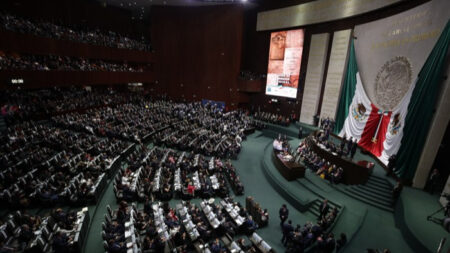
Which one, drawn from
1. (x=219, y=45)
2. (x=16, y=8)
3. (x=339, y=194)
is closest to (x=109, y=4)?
(x=16, y=8)

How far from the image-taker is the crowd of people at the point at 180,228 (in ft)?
23.3

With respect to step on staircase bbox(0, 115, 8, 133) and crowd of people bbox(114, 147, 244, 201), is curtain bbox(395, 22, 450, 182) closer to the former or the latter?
crowd of people bbox(114, 147, 244, 201)

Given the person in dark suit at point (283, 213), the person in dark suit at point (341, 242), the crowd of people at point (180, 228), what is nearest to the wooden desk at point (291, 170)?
the person in dark suit at point (283, 213)

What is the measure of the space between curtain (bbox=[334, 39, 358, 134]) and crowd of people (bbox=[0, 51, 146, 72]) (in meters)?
25.1

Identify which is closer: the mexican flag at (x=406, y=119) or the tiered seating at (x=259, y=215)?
the tiered seating at (x=259, y=215)

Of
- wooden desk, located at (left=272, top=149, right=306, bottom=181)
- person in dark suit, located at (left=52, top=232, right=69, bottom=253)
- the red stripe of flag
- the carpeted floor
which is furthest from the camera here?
the red stripe of flag

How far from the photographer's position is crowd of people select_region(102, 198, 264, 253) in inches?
279

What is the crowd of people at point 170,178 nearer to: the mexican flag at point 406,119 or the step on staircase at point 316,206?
the step on staircase at point 316,206

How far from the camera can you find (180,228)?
26.2 feet

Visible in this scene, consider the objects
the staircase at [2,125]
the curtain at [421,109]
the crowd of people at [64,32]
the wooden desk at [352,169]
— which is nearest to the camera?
the curtain at [421,109]

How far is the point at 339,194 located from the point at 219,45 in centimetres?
2304

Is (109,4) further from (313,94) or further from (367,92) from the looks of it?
(367,92)

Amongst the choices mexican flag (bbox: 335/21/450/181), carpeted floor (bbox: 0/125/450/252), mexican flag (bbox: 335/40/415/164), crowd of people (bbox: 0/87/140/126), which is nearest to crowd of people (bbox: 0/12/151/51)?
crowd of people (bbox: 0/87/140/126)

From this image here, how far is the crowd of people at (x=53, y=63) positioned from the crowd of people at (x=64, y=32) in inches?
90.5
